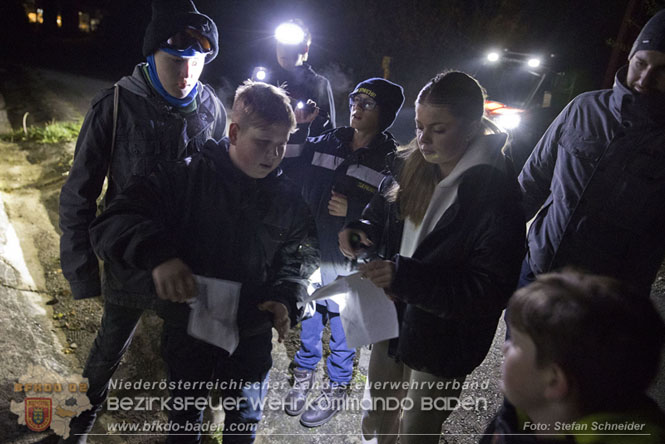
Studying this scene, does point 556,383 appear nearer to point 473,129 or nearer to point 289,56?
point 473,129

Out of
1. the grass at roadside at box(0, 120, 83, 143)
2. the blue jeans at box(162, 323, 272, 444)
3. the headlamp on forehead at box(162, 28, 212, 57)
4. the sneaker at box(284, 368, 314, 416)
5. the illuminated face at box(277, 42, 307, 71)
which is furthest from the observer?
the grass at roadside at box(0, 120, 83, 143)

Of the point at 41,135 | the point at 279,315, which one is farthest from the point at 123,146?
the point at 41,135

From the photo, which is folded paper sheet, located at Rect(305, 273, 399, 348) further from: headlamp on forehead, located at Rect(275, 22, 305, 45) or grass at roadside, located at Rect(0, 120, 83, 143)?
grass at roadside, located at Rect(0, 120, 83, 143)

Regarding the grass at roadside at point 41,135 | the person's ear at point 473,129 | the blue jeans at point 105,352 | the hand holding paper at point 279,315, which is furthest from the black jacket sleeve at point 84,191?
the grass at roadside at point 41,135

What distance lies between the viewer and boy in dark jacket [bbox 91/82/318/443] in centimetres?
171

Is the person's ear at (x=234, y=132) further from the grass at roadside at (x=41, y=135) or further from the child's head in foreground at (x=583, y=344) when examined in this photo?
the grass at roadside at (x=41, y=135)

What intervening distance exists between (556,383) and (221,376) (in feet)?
4.67

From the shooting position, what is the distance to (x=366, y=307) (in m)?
1.74

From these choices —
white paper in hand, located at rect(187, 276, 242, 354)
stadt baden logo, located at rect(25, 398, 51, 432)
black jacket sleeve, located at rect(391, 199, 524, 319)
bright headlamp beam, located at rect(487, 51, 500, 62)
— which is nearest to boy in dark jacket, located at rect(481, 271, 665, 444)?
black jacket sleeve, located at rect(391, 199, 524, 319)

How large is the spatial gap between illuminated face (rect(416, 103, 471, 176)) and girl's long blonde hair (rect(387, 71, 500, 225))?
3 centimetres

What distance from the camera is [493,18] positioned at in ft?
62.1

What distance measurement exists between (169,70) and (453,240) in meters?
1.66

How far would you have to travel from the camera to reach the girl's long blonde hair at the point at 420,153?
1.69m

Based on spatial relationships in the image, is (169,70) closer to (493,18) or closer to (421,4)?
(421,4)
